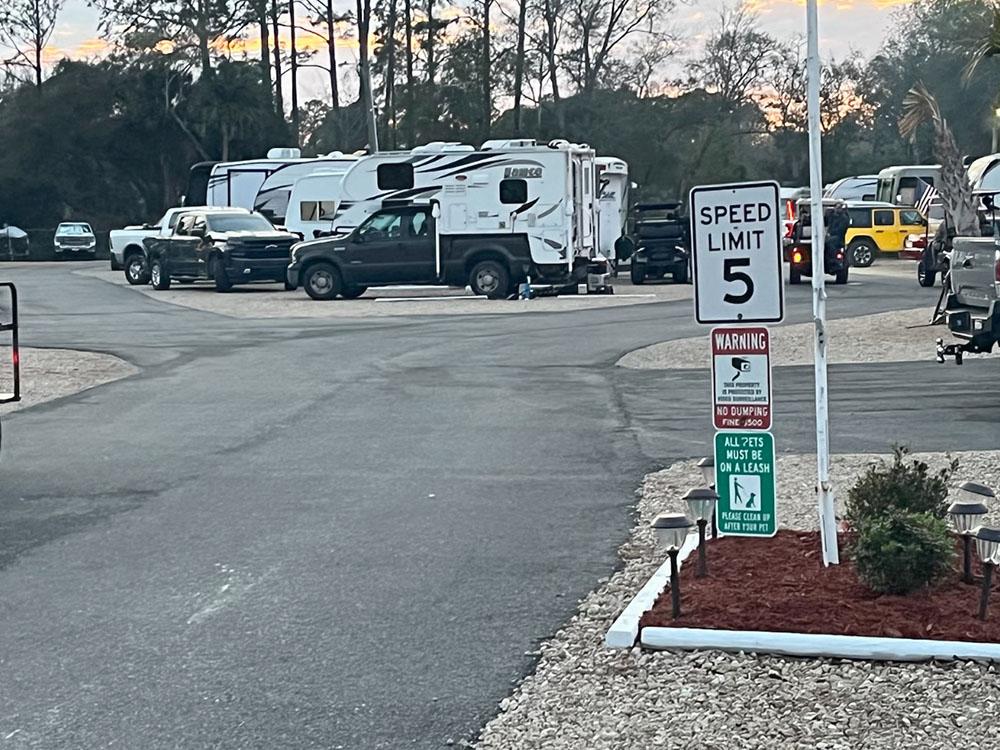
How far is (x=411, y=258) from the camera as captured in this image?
29781 millimetres

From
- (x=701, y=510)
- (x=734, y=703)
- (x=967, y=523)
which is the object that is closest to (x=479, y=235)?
(x=701, y=510)

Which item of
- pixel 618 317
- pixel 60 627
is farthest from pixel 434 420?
pixel 618 317

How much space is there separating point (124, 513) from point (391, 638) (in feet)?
Result: 11.3

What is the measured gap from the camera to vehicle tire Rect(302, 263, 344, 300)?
98.9 feet

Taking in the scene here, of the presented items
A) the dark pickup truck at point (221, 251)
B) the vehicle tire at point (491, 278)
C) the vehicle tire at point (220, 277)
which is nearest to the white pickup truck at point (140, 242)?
the dark pickup truck at point (221, 251)

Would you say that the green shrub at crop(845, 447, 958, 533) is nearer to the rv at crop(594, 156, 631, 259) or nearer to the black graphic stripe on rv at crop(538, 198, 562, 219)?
the black graphic stripe on rv at crop(538, 198, 562, 219)

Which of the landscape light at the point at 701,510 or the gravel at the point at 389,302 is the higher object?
the gravel at the point at 389,302

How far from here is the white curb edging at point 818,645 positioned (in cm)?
562

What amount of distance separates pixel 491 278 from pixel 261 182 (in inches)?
499

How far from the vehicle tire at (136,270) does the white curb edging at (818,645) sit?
3332 centimetres

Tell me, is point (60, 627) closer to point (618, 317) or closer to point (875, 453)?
point (875, 453)

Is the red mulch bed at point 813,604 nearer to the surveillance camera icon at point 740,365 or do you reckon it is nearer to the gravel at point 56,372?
the surveillance camera icon at point 740,365

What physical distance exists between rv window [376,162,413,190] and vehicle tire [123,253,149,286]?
8809 mm

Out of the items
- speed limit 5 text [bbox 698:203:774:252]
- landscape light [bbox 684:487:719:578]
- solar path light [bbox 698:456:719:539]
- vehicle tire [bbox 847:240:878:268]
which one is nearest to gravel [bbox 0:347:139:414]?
solar path light [bbox 698:456:719:539]
